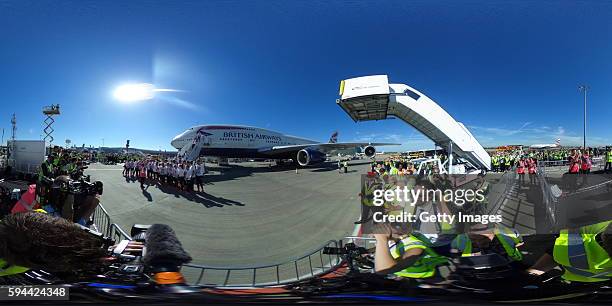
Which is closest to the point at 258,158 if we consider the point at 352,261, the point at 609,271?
the point at 352,261

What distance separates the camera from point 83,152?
1076mm

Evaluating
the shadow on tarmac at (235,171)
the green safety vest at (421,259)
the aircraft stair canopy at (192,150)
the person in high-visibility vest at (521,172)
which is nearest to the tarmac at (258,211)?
the shadow on tarmac at (235,171)

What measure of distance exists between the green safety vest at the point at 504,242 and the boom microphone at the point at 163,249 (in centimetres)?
126

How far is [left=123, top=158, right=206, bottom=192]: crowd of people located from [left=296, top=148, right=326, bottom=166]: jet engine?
58 centimetres

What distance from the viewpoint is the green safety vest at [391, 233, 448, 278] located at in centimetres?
99

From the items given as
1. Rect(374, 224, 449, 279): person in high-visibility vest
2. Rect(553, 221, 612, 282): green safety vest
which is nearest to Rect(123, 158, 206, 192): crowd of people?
Rect(374, 224, 449, 279): person in high-visibility vest

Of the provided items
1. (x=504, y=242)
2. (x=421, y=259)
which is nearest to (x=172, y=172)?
(x=421, y=259)

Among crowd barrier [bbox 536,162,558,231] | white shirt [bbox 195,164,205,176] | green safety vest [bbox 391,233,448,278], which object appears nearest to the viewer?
green safety vest [bbox 391,233,448,278]

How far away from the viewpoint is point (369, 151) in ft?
3.94

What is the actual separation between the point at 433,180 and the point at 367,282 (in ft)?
1.86

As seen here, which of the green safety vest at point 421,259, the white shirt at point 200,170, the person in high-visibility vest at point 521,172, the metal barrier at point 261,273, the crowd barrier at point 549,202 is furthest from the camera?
the person in high-visibility vest at point 521,172

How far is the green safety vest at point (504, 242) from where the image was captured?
39.8 inches

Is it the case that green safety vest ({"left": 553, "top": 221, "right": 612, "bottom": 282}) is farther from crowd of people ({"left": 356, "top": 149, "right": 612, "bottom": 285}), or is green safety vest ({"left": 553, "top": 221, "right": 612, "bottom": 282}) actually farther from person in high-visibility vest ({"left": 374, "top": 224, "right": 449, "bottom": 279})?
person in high-visibility vest ({"left": 374, "top": 224, "right": 449, "bottom": 279})

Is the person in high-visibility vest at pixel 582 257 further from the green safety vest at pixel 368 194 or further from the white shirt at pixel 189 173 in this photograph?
the white shirt at pixel 189 173
